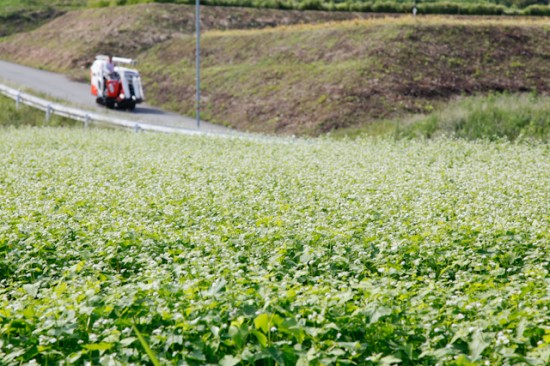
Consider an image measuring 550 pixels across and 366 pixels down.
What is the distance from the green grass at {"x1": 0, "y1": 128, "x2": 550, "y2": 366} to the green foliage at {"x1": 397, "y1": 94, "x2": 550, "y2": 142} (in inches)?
298

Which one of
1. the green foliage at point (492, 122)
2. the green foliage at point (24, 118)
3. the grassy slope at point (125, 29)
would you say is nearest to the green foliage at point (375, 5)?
the grassy slope at point (125, 29)

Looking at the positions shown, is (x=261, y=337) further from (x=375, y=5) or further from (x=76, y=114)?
(x=375, y=5)

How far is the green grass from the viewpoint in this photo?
19.5ft

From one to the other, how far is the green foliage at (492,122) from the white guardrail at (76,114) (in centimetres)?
821

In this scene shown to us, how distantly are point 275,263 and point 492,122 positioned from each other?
1964 centimetres

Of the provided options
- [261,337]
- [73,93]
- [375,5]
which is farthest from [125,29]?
[261,337]

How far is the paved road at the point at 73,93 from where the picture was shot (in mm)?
36000

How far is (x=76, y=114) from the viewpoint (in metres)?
34.7

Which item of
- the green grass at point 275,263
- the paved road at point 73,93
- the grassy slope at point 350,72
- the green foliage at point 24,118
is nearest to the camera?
the green grass at point 275,263

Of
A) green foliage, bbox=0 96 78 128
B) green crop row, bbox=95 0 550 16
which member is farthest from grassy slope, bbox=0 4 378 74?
green foliage, bbox=0 96 78 128

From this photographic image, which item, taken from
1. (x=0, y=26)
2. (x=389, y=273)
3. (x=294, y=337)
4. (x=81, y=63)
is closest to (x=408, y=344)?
(x=294, y=337)

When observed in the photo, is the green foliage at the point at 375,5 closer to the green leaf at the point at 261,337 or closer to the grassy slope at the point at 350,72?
the grassy slope at the point at 350,72

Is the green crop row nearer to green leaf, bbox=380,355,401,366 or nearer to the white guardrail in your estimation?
the white guardrail

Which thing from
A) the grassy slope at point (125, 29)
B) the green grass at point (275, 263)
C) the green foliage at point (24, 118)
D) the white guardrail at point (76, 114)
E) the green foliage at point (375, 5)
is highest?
the green foliage at point (375, 5)
